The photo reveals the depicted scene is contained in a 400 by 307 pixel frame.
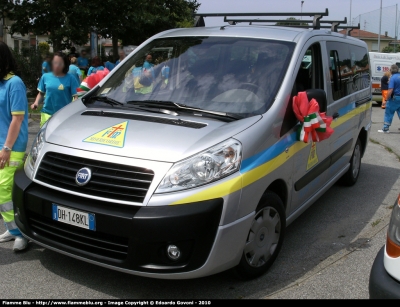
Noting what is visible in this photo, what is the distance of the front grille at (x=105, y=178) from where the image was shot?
3148mm

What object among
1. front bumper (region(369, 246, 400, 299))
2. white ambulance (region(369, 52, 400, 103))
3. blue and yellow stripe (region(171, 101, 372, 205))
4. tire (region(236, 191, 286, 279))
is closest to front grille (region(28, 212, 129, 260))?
blue and yellow stripe (region(171, 101, 372, 205))

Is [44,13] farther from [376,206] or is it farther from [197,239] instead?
[197,239]

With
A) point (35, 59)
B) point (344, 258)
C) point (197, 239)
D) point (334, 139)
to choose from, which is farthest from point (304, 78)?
point (35, 59)

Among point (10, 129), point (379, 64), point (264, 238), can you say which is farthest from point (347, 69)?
point (379, 64)

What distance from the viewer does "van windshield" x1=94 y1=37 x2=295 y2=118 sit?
3.96 metres

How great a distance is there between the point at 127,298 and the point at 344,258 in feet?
6.47

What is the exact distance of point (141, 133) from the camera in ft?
11.3

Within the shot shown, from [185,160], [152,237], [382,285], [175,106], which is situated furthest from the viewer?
[175,106]

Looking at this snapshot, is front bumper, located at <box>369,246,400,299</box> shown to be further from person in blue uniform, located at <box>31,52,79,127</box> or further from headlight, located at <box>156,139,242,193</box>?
person in blue uniform, located at <box>31,52,79,127</box>

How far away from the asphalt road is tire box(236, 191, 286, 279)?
Answer: 0.11m

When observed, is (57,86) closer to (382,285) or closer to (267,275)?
(267,275)

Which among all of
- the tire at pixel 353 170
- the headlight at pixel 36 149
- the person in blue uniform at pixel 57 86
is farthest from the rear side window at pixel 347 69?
the person in blue uniform at pixel 57 86

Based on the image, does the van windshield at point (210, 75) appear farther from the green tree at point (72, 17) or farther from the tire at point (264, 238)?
the green tree at point (72, 17)

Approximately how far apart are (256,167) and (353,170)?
357 cm
